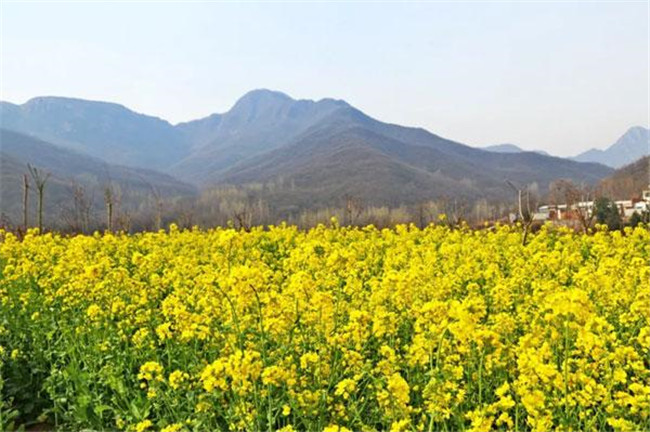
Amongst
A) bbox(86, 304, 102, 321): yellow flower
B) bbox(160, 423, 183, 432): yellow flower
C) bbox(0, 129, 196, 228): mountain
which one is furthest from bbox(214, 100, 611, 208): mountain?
bbox(160, 423, 183, 432): yellow flower

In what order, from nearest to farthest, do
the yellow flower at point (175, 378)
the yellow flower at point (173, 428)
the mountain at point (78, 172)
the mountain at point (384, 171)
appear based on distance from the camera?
1. the yellow flower at point (173, 428)
2. the yellow flower at point (175, 378)
3. the mountain at point (78, 172)
4. the mountain at point (384, 171)

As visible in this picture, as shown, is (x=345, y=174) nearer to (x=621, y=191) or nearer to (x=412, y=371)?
(x=621, y=191)

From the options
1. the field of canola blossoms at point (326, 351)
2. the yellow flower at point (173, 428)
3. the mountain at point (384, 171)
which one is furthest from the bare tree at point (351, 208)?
the mountain at point (384, 171)

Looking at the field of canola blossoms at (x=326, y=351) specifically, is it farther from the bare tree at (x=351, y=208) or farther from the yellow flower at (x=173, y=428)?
the bare tree at (x=351, y=208)

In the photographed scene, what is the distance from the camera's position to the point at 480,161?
616 ft

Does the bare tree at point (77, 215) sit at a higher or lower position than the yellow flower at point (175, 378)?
higher

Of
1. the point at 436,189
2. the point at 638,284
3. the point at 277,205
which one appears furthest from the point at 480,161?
the point at 638,284

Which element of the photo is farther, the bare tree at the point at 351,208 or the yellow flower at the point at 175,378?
the bare tree at the point at 351,208

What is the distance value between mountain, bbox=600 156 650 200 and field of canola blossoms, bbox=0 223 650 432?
230 feet

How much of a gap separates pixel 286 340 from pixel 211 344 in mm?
582

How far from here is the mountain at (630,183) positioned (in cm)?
7331

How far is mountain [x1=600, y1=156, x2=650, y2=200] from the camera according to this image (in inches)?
2886

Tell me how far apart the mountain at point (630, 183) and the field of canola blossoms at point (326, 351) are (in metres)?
70.0

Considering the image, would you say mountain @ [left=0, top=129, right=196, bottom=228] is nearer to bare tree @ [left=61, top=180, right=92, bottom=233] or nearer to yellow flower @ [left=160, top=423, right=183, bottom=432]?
bare tree @ [left=61, top=180, right=92, bottom=233]
